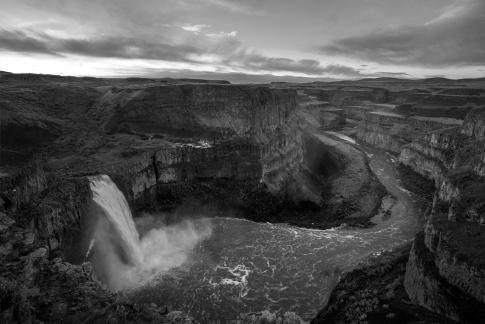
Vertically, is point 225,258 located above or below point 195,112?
below

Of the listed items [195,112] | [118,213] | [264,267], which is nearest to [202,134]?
[195,112]

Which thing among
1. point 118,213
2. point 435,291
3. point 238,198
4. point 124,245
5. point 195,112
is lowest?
point 238,198

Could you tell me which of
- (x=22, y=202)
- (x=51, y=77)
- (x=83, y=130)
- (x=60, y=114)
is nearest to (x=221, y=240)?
(x=22, y=202)

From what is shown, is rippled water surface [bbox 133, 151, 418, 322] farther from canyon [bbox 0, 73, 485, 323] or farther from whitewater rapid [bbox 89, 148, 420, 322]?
canyon [bbox 0, 73, 485, 323]

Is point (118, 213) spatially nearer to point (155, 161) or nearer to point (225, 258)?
point (225, 258)

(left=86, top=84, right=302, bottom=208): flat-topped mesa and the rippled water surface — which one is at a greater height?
(left=86, top=84, right=302, bottom=208): flat-topped mesa

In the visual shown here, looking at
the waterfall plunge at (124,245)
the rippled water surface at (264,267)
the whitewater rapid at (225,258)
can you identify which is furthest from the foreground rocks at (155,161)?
the rippled water surface at (264,267)

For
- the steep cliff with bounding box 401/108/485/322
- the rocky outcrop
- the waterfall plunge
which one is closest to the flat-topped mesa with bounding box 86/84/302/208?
the waterfall plunge
